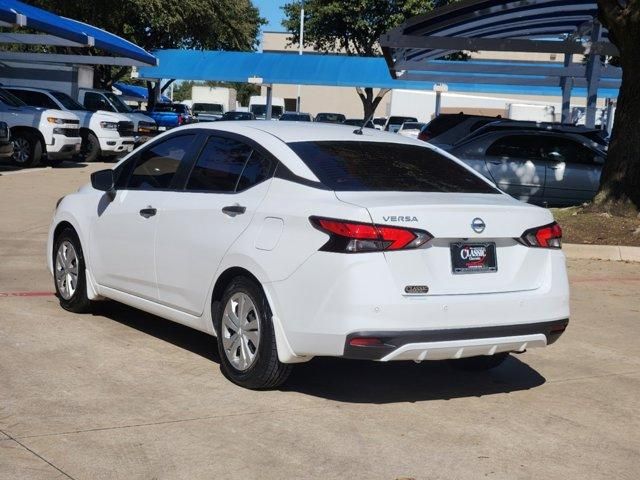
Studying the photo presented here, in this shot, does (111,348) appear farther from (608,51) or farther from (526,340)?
(608,51)

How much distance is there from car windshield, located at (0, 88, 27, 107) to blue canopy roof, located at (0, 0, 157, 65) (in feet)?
5.70

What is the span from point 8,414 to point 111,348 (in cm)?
156

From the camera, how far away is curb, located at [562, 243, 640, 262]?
12.1m

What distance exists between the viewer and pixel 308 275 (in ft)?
17.9

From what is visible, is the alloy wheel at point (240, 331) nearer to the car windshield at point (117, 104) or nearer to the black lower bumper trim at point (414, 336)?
the black lower bumper trim at point (414, 336)

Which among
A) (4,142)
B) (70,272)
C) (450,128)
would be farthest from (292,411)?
(4,142)

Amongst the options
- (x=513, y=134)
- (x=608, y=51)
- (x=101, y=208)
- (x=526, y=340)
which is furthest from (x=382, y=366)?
(x=608, y=51)

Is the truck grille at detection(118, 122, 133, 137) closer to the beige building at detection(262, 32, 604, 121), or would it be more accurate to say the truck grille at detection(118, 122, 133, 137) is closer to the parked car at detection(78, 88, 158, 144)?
the parked car at detection(78, 88, 158, 144)

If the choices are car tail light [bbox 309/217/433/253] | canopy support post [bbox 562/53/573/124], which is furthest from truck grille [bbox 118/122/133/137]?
car tail light [bbox 309/217/433/253]

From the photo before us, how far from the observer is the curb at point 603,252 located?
39.8ft

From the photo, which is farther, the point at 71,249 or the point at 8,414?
the point at 71,249

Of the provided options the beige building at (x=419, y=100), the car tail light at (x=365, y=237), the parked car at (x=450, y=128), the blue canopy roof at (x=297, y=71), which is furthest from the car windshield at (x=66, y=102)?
the beige building at (x=419, y=100)

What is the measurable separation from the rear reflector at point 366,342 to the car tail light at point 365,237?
1.57 ft

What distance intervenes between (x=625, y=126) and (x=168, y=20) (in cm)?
3031
